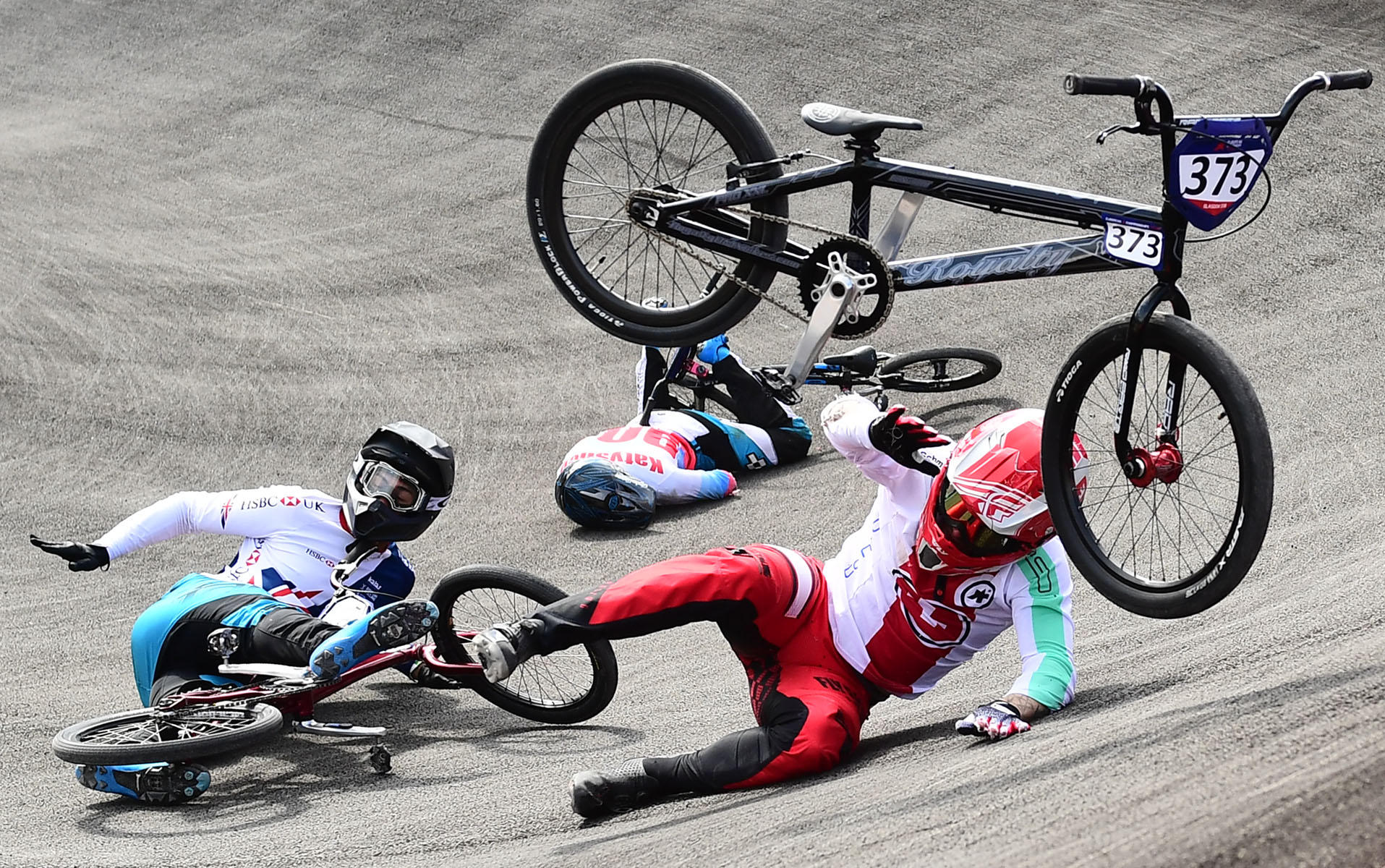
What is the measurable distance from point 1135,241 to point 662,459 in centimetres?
476

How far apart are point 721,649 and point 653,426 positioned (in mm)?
2631

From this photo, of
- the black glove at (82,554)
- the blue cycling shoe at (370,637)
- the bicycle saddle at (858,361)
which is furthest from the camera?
the bicycle saddle at (858,361)

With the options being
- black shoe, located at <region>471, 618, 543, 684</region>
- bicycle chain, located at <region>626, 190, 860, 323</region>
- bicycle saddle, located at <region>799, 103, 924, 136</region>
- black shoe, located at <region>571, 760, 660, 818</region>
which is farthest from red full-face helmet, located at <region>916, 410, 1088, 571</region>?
black shoe, located at <region>471, 618, 543, 684</region>

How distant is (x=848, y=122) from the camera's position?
506 cm

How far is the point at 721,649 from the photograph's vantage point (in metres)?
6.91

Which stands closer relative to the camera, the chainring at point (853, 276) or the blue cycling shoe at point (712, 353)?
the chainring at point (853, 276)

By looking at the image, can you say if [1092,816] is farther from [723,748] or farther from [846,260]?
[846,260]

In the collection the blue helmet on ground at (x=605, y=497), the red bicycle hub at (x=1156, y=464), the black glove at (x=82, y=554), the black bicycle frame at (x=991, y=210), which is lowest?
the blue helmet on ground at (x=605, y=497)

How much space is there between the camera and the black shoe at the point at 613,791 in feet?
15.0

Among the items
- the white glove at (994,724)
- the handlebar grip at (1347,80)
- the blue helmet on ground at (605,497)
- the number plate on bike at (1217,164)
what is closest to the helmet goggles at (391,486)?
the blue helmet on ground at (605,497)

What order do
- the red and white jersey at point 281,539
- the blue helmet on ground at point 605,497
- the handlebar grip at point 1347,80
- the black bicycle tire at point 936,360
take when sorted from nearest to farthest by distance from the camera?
the handlebar grip at point 1347,80 → the red and white jersey at point 281,539 → the blue helmet on ground at point 605,497 → the black bicycle tire at point 936,360

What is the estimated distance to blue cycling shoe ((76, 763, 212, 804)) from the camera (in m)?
5.27

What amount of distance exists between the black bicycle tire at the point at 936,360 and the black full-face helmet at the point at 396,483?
13.5ft

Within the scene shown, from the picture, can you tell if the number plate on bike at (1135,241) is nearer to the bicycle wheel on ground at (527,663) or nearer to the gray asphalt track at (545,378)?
the gray asphalt track at (545,378)
